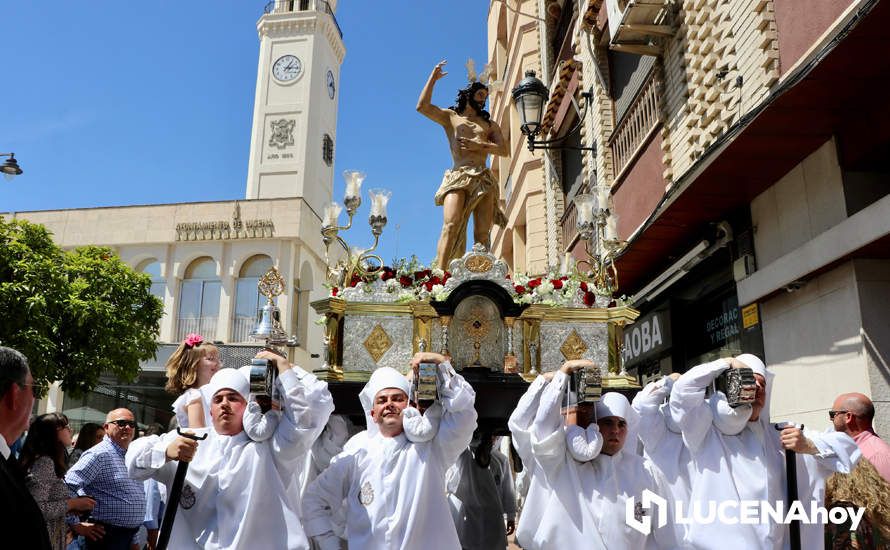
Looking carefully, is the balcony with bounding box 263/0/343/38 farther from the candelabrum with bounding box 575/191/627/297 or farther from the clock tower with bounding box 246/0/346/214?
the candelabrum with bounding box 575/191/627/297

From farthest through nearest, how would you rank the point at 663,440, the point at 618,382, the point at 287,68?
the point at 287,68 → the point at 618,382 → the point at 663,440

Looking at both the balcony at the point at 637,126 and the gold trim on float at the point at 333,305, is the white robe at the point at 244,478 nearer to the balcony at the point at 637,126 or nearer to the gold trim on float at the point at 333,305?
the gold trim on float at the point at 333,305

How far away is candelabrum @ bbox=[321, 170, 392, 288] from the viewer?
251 inches

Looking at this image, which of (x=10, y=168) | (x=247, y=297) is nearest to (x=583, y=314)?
(x=10, y=168)

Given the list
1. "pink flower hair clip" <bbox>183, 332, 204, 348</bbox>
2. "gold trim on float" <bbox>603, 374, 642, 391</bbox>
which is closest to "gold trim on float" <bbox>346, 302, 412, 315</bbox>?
"pink flower hair clip" <bbox>183, 332, 204, 348</bbox>

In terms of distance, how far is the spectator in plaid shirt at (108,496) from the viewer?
5.14 meters

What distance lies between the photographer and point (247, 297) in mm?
26484

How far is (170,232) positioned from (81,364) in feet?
42.4

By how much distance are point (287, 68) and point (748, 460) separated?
124 feet

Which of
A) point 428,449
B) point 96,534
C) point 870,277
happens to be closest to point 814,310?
point 870,277

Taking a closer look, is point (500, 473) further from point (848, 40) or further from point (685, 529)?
point (848, 40)

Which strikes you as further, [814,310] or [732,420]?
[814,310]

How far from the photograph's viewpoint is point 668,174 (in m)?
9.74

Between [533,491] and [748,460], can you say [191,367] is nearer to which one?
[533,491]
